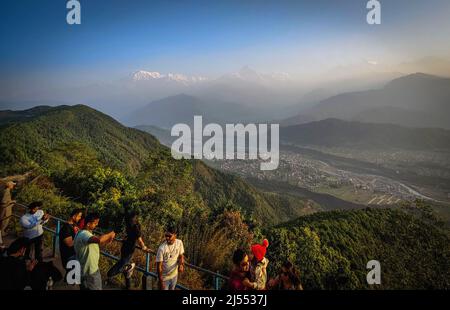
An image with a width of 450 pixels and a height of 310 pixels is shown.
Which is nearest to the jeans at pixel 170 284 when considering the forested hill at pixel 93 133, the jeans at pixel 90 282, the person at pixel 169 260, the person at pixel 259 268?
the person at pixel 169 260

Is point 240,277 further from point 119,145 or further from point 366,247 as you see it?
point 119,145

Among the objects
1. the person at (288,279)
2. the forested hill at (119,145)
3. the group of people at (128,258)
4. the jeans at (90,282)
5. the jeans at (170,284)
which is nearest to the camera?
the group of people at (128,258)

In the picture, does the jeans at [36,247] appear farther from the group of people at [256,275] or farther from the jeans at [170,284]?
the group of people at [256,275]

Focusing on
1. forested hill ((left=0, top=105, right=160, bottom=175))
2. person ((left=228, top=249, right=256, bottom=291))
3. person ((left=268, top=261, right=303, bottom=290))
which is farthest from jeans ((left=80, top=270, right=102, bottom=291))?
forested hill ((left=0, top=105, right=160, bottom=175))

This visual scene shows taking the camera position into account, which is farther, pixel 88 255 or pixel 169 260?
pixel 169 260

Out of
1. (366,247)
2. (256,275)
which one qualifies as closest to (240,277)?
(256,275)
